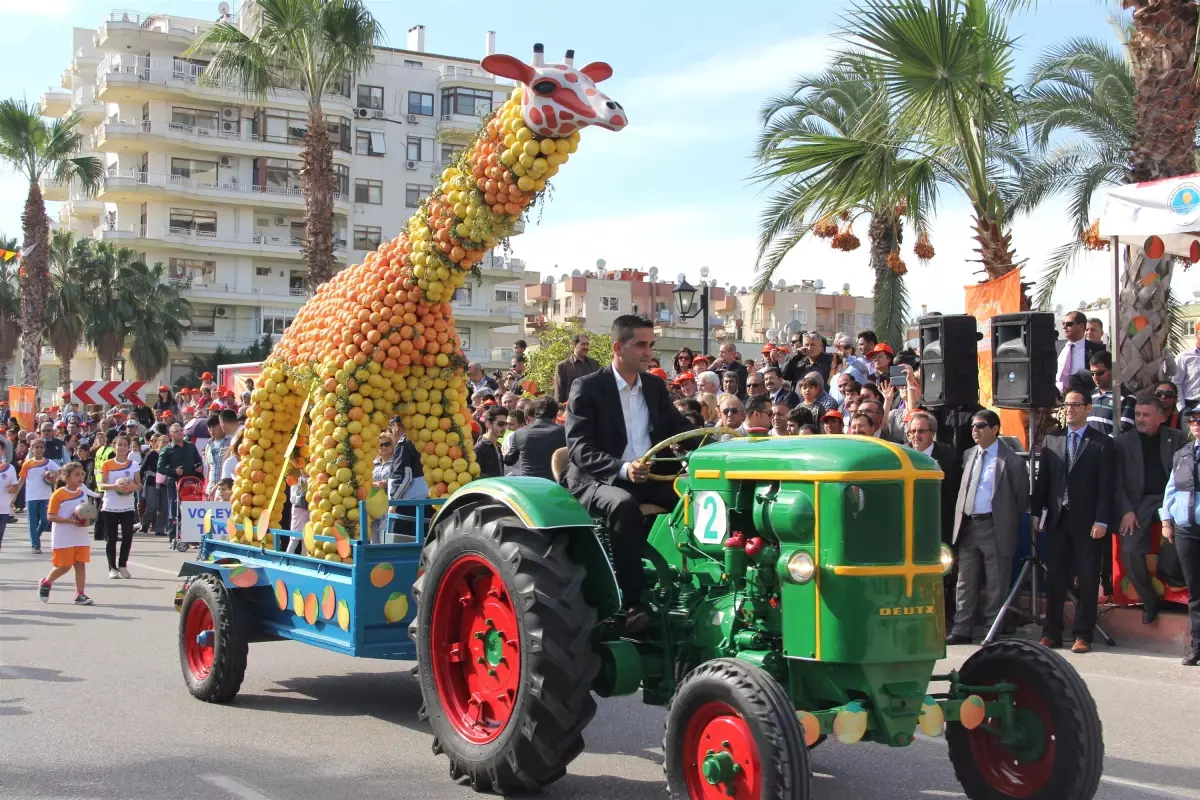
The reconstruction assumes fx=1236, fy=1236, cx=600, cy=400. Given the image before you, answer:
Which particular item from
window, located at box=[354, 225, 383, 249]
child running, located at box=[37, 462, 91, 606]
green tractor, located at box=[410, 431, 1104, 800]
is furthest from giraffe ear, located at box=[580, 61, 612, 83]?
window, located at box=[354, 225, 383, 249]

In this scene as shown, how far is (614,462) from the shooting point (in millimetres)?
6203

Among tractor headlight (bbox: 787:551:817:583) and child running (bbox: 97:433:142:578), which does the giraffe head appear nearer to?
tractor headlight (bbox: 787:551:817:583)

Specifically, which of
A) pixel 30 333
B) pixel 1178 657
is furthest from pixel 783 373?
pixel 30 333

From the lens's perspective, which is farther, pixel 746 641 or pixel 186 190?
pixel 186 190

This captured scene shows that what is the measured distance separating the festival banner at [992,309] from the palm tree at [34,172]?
37.2 metres

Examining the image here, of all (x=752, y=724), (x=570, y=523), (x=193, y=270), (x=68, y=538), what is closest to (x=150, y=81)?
(x=193, y=270)

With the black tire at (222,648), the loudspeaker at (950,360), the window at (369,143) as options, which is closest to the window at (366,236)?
the window at (369,143)

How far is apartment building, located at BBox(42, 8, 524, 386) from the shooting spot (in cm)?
5822

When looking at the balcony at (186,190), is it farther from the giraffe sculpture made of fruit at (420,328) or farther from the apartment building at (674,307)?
the giraffe sculpture made of fruit at (420,328)

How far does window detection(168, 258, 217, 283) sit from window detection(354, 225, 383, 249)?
7.43 meters

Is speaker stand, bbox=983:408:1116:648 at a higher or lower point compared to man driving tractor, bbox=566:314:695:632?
lower

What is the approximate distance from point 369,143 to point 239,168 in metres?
6.97

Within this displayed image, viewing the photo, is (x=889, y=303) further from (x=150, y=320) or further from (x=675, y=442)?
(x=150, y=320)

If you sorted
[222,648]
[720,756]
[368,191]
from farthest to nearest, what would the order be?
[368,191] → [222,648] → [720,756]
